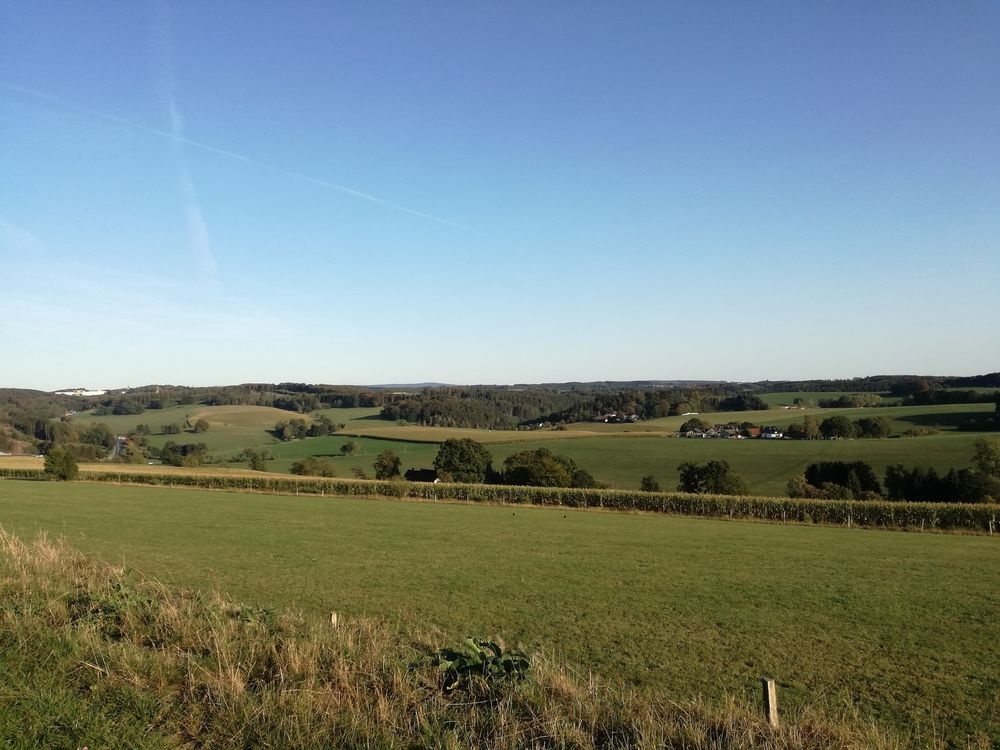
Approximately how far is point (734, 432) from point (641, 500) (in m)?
63.3

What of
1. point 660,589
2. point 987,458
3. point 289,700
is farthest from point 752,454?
point 289,700

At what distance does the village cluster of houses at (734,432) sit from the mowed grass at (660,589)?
210 feet

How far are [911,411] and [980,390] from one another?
23.4m

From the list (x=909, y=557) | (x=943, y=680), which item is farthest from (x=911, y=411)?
(x=943, y=680)

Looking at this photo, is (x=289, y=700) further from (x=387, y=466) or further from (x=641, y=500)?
(x=387, y=466)

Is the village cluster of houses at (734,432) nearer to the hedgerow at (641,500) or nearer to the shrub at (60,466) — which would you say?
the hedgerow at (641,500)

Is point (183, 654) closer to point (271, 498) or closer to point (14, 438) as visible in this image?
point (271, 498)

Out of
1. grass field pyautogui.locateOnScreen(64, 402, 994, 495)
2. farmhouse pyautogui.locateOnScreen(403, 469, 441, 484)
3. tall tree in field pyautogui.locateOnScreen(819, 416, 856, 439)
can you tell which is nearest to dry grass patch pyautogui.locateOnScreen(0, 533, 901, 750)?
grass field pyautogui.locateOnScreen(64, 402, 994, 495)

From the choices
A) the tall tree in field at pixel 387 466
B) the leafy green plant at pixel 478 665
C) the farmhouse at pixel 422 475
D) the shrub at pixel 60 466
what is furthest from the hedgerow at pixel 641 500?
the leafy green plant at pixel 478 665

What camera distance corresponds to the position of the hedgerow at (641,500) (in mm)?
37312

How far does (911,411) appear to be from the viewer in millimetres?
102438

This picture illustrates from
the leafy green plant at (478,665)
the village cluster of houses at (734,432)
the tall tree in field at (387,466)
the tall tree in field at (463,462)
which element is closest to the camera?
the leafy green plant at (478,665)

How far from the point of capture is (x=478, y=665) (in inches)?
242

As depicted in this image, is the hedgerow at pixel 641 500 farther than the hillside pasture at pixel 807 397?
No
